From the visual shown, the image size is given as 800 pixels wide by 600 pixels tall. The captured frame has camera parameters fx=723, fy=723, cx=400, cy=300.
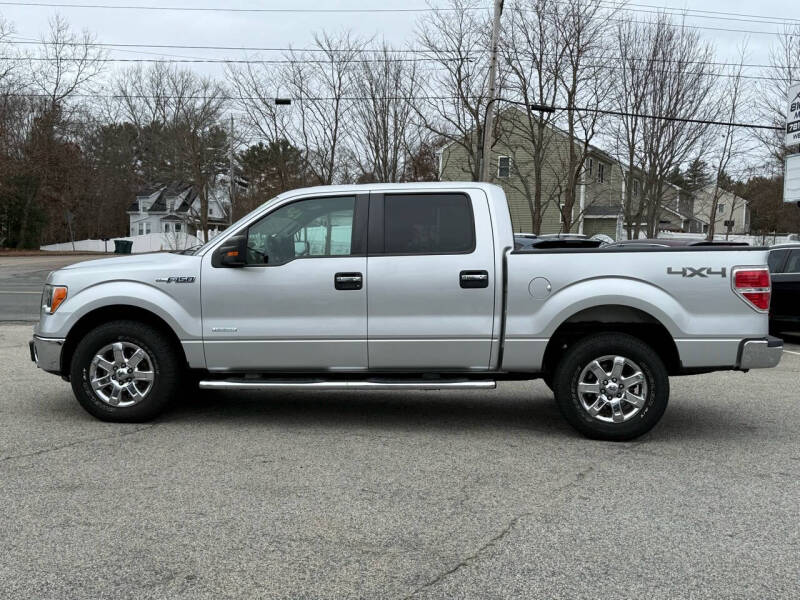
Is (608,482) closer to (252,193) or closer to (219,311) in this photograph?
(219,311)

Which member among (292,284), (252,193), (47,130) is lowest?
(292,284)

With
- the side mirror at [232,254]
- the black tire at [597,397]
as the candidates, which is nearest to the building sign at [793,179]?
the black tire at [597,397]

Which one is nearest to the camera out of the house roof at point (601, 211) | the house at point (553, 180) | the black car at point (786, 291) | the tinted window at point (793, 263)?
the black car at point (786, 291)

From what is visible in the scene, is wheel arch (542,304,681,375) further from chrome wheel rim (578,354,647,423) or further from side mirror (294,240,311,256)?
side mirror (294,240,311,256)

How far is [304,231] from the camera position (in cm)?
586

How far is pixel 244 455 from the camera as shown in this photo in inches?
204

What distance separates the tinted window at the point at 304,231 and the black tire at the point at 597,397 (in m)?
1.98

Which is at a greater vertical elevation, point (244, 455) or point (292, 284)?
point (292, 284)

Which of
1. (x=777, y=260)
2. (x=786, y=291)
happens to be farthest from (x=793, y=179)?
(x=786, y=291)

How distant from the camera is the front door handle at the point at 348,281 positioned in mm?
5652

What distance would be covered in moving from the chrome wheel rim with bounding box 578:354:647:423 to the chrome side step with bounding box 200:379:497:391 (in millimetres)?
723

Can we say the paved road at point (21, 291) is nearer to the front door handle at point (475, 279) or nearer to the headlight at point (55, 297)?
the headlight at point (55, 297)

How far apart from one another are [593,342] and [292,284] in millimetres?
2386

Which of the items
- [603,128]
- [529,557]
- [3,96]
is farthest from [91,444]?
[3,96]
